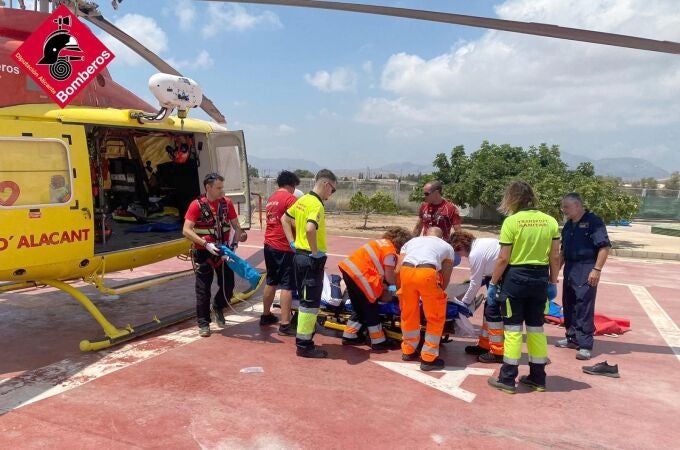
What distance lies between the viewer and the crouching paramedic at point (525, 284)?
4328 mm

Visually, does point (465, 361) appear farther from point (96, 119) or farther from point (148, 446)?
point (96, 119)

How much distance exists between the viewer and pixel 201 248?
18.3ft

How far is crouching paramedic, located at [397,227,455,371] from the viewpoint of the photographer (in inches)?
185

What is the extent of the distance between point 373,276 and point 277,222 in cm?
139

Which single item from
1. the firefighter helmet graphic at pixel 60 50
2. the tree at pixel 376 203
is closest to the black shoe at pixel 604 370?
the firefighter helmet graphic at pixel 60 50

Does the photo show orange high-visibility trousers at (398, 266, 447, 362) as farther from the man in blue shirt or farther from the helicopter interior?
the helicopter interior

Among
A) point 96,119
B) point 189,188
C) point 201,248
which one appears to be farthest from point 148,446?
point 189,188

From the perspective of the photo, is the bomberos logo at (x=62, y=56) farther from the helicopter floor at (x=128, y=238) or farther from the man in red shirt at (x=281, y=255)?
the man in red shirt at (x=281, y=255)

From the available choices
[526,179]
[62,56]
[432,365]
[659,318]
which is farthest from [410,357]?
[526,179]

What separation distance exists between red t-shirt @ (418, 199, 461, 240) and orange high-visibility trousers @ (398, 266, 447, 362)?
52.8 inches

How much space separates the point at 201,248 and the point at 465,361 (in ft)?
9.81

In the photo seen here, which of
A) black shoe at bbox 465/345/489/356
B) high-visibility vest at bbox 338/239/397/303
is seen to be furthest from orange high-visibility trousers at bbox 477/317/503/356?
high-visibility vest at bbox 338/239/397/303

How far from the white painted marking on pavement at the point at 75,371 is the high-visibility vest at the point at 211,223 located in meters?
1.11

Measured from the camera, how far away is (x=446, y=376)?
4668mm
